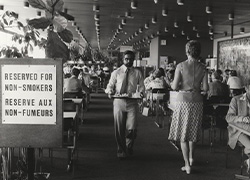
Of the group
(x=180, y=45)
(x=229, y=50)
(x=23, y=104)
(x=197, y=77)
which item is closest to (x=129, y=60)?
(x=197, y=77)

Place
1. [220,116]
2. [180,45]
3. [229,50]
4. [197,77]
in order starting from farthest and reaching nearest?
[180,45] < [229,50] < [220,116] < [197,77]

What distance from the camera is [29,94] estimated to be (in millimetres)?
2117

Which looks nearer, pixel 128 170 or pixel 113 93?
pixel 128 170

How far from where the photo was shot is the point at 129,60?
5387 millimetres

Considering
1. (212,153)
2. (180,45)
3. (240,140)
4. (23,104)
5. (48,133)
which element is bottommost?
(212,153)

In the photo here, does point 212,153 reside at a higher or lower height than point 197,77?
lower

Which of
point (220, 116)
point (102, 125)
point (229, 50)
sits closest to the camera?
point (220, 116)

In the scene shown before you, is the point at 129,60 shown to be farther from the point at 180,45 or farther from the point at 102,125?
the point at 180,45

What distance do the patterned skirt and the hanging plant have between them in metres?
2.73

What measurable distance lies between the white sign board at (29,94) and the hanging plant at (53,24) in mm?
146

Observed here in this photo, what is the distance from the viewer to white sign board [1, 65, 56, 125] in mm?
2084

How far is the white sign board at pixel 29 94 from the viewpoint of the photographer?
208cm

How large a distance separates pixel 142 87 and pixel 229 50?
1434 centimetres

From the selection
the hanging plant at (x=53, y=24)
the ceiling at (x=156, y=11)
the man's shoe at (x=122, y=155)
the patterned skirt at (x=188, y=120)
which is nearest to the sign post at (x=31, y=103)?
the hanging plant at (x=53, y=24)
